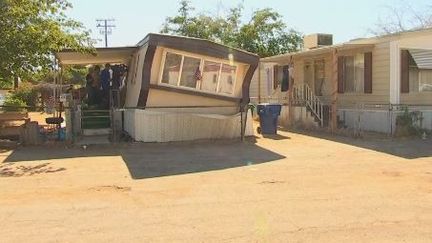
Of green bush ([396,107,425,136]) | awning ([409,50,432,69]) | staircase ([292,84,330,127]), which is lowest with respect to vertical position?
green bush ([396,107,425,136])

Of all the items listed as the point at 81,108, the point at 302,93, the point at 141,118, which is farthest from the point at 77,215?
the point at 302,93

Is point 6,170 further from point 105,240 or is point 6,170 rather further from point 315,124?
point 315,124

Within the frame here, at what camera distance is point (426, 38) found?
59.7ft

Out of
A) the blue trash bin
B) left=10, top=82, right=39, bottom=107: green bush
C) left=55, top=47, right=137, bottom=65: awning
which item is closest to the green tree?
left=55, top=47, right=137, bottom=65: awning

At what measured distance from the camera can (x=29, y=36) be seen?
544 inches

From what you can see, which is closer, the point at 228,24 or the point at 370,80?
the point at 370,80

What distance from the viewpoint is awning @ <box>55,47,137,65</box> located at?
18.2m

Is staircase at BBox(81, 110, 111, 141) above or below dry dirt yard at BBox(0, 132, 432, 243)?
above

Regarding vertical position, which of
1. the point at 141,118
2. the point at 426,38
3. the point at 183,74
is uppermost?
the point at 426,38

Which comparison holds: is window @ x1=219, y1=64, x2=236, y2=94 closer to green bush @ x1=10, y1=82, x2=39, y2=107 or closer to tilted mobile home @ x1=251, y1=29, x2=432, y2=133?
tilted mobile home @ x1=251, y1=29, x2=432, y2=133

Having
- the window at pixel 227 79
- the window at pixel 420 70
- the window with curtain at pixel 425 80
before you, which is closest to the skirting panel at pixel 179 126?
the window at pixel 227 79

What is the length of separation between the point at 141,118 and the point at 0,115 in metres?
4.22

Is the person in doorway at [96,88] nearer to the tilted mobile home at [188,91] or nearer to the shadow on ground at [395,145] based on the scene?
the tilted mobile home at [188,91]

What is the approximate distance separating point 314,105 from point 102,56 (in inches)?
301
